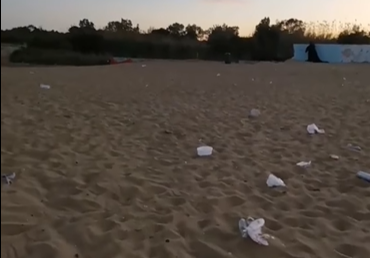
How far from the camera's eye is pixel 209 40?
28.2 meters

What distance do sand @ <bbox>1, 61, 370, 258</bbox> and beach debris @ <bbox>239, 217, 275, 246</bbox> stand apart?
34 millimetres

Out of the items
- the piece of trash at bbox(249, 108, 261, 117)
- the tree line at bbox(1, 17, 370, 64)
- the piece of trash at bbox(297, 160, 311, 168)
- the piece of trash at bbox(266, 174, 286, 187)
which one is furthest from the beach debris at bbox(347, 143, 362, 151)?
the tree line at bbox(1, 17, 370, 64)

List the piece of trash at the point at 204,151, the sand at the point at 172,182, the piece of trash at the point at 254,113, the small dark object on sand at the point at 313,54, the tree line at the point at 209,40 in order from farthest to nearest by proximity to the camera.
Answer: the tree line at the point at 209,40 → the small dark object on sand at the point at 313,54 → the piece of trash at the point at 254,113 → the piece of trash at the point at 204,151 → the sand at the point at 172,182

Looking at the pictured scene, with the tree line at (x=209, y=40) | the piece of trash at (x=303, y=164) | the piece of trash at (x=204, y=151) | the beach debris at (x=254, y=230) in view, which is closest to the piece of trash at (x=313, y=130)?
the piece of trash at (x=303, y=164)

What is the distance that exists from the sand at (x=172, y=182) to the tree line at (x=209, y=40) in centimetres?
Answer: 1795

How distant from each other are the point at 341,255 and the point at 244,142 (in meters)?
2.34

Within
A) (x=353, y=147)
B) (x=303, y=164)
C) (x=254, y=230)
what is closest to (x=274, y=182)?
(x=303, y=164)

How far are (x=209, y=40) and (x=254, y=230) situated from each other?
2649 centimetres

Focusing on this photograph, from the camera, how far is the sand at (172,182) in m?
2.28

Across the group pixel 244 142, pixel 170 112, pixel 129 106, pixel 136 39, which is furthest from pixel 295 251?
pixel 136 39

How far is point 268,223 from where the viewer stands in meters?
2.61

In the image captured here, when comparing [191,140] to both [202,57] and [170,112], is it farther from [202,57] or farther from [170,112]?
[202,57]

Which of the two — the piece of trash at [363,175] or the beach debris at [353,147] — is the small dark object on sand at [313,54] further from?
the piece of trash at [363,175]

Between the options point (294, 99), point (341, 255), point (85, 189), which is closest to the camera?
point (341, 255)
